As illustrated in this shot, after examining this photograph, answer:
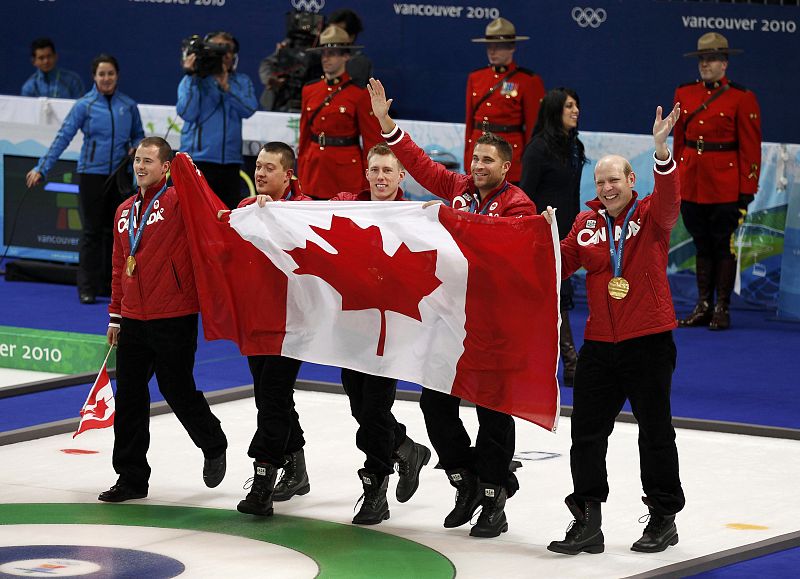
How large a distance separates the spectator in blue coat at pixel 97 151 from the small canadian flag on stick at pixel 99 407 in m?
5.74

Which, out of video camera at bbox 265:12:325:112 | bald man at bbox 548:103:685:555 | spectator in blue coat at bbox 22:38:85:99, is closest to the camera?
bald man at bbox 548:103:685:555

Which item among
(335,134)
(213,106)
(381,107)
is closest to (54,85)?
(213,106)

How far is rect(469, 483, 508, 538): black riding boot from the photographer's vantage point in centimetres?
761

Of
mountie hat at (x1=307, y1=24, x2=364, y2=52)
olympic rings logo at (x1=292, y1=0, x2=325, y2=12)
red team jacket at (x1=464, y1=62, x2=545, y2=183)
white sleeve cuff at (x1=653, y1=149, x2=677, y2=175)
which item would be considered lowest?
white sleeve cuff at (x1=653, y1=149, x2=677, y2=175)

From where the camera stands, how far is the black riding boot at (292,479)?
8.34 metres

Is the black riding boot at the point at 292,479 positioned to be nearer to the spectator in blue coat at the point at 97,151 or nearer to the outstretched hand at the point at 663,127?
the outstretched hand at the point at 663,127

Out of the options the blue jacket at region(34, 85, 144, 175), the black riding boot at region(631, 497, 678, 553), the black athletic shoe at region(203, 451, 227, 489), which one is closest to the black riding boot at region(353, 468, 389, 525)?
the black athletic shoe at region(203, 451, 227, 489)

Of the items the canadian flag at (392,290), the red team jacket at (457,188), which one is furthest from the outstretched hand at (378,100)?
the canadian flag at (392,290)

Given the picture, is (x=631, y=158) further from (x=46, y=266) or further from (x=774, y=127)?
(x=46, y=266)

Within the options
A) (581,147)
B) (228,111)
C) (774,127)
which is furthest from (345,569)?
(774,127)

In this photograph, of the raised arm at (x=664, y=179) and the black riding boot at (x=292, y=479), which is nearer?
the raised arm at (x=664, y=179)

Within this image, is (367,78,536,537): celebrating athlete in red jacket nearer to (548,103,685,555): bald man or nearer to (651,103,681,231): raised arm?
(548,103,685,555): bald man

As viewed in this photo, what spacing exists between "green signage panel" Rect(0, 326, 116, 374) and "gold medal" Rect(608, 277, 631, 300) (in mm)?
5000

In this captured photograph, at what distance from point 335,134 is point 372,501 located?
5324 millimetres
